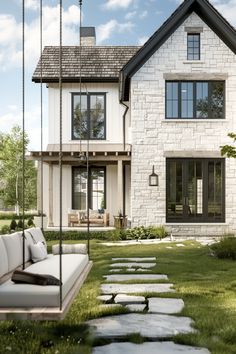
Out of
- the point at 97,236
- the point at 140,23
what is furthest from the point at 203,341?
the point at 140,23

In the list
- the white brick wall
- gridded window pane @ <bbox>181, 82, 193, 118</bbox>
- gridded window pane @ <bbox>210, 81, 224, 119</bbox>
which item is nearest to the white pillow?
the white brick wall

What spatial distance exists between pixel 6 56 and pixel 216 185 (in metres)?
30.2

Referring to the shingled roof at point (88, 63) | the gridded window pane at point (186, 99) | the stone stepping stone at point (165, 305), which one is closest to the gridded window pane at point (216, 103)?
the gridded window pane at point (186, 99)

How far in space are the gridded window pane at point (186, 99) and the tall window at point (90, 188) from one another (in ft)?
14.2

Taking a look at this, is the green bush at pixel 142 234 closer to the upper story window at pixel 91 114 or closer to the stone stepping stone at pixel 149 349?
the upper story window at pixel 91 114

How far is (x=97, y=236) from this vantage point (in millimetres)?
17078

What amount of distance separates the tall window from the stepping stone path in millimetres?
12246

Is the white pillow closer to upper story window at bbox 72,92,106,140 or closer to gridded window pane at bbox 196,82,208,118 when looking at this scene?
gridded window pane at bbox 196,82,208,118

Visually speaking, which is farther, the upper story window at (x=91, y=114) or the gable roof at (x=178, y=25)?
the upper story window at (x=91, y=114)

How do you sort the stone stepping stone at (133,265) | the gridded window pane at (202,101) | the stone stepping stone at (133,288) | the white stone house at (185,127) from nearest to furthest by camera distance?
the stone stepping stone at (133,288), the stone stepping stone at (133,265), the white stone house at (185,127), the gridded window pane at (202,101)

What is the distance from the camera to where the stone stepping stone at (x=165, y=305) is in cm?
629

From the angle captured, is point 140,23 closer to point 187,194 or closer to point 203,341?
point 187,194

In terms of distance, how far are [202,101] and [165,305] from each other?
12.1m

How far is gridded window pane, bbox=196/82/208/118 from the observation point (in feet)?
58.2
